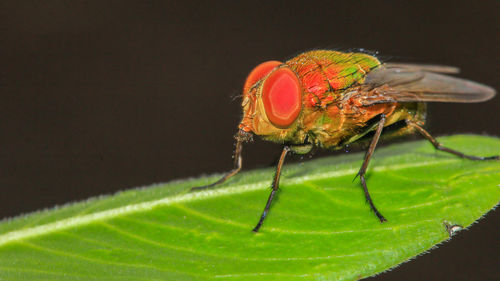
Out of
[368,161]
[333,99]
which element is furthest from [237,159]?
[368,161]

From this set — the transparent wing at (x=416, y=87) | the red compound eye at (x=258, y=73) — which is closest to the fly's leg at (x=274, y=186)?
the red compound eye at (x=258, y=73)

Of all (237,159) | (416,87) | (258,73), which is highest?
(258,73)

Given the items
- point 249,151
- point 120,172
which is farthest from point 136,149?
point 249,151

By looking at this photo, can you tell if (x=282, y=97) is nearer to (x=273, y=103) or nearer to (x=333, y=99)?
(x=273, y=103)

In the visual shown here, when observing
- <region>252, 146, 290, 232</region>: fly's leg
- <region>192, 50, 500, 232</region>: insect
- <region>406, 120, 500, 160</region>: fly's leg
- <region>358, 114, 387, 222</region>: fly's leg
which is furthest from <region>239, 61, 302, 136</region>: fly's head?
<region>406, 120, 500, 160</region>: fly's leg

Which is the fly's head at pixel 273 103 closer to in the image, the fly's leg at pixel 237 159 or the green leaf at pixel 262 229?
the fly's leg at pixel 237 159

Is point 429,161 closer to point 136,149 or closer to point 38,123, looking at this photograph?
point 136,149

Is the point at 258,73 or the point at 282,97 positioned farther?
the point at 258,73

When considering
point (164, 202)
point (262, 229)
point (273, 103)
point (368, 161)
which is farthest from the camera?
point (368, 161)
